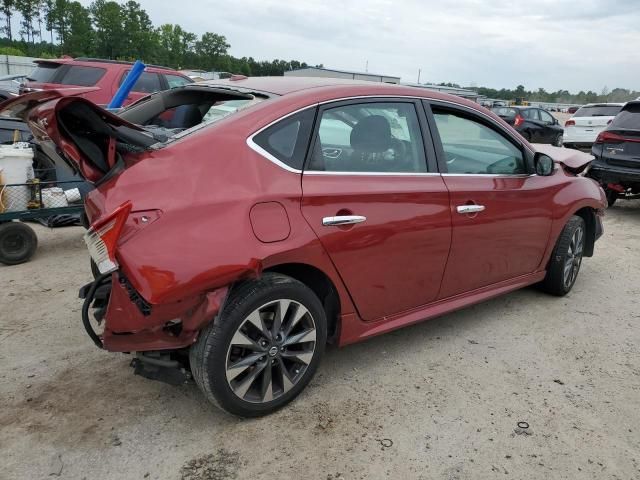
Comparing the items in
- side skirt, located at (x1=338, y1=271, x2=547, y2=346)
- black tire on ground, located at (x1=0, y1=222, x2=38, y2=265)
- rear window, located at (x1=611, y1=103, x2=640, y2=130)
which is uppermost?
rear window, located at (x1=611, y1=103, x2=640, y2=130)

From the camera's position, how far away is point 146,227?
2.31 meters

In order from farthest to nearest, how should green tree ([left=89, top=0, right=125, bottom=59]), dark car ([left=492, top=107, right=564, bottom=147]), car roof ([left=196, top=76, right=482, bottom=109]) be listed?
green tree ([left=89, top=0, right=125, bottom=59]), dark car ([left=492, top=107, right=564, bottom=147]), car roof ([left=196, top=76, right=482, bottom=109])

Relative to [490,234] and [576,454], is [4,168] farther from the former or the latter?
[576,454]

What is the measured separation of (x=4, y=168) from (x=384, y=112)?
3766mm

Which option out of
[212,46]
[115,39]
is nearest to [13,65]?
[115,39]

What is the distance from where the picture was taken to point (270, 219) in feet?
8.32

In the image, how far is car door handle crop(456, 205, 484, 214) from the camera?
3.36 metres

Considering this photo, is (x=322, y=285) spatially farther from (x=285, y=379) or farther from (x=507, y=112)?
(x=507, y=112)

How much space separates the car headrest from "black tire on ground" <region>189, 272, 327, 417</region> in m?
0.94

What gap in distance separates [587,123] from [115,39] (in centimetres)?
5434

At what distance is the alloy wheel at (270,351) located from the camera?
2.59 m

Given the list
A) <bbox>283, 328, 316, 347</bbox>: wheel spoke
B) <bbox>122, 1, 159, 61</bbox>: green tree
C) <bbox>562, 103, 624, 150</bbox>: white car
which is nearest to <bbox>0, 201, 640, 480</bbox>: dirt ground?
<bbox>283, 328, 316, 347</bbox>: wheel spoke

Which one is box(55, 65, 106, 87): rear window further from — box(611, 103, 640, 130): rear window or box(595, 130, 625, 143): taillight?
box(611, 103, 640, 130): rear window

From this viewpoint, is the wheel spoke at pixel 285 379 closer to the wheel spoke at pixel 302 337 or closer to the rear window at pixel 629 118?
the wheel spoke at pixel 302 337
